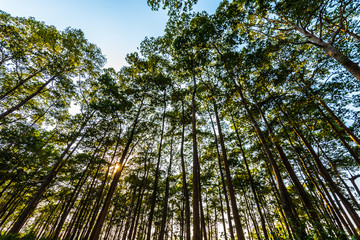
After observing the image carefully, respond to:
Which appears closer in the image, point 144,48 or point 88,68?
point 144,48

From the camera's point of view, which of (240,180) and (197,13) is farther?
(240,180)

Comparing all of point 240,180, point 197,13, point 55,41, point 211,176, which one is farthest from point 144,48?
point 240,180

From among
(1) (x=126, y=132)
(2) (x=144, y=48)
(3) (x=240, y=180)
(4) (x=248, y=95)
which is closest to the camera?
(4) (x=248, y=95)

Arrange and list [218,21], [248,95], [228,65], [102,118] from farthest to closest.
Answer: [102,118] → [248,95] → [228,65] → [218,21]

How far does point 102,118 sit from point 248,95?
1381cm

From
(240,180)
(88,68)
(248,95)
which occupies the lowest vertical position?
(240,180)

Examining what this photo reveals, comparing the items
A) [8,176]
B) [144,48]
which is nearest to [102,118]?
[144,48]

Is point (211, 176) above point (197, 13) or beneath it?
beneath

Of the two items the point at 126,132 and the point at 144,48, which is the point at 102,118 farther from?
the point at 144,48

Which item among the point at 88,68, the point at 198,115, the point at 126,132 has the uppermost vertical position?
the point at 88,68

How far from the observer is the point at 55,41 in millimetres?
12328

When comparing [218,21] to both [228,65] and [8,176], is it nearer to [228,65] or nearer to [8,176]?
[228,65]

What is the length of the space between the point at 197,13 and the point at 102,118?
39.6 feet

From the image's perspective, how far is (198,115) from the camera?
15.0 m
